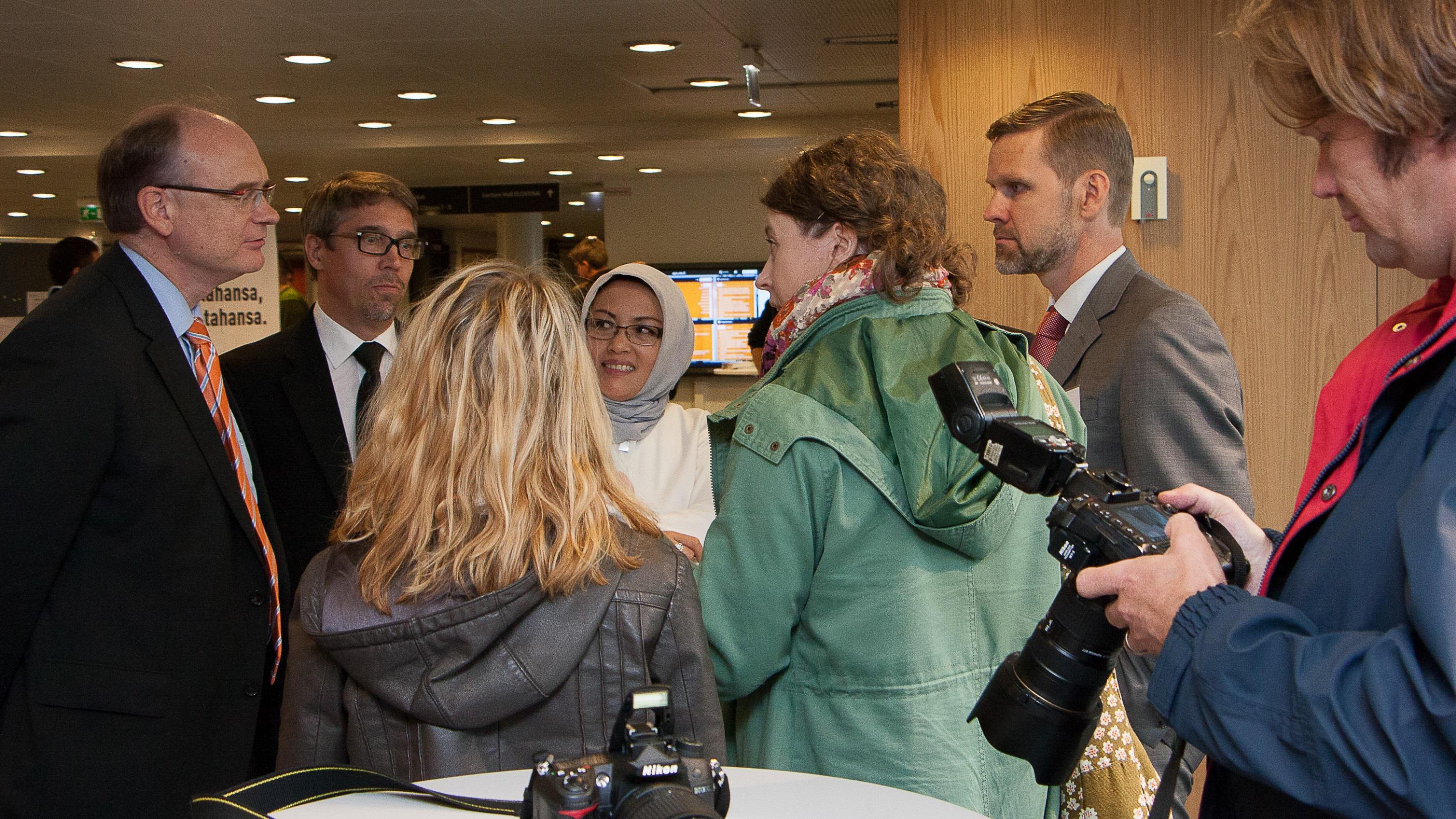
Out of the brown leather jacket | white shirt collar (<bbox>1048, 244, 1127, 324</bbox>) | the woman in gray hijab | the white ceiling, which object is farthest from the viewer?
the white ceiling

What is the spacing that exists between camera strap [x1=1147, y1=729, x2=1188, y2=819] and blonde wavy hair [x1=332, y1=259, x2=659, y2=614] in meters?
0.73

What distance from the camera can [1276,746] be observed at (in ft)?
2.97

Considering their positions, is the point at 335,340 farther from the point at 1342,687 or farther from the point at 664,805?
the point at 1342,687

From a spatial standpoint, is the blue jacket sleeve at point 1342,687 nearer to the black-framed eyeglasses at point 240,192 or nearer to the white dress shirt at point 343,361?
the black-framed eyeglasses at point 240,192

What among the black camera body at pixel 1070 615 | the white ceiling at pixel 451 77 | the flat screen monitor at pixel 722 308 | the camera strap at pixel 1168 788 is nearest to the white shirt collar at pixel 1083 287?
the white ceiling at pixel 451 77

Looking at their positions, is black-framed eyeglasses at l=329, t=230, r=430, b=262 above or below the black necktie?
above

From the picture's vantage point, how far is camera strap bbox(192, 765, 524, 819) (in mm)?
1043

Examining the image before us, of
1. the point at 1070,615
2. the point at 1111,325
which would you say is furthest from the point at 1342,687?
the point at 1111,325

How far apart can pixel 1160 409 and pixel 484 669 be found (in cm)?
148

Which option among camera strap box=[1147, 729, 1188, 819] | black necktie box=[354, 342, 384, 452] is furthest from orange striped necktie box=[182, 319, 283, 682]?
camera strap box=[1147, 729, 1188, 819]

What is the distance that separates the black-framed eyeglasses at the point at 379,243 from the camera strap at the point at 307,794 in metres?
2.03

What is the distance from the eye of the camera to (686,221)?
38.0 ft

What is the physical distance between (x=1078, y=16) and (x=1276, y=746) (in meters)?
2.89

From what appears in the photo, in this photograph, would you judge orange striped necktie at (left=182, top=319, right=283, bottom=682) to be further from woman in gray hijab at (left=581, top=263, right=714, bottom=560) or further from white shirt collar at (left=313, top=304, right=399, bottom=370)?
woman in gray hijab at (left=581, top=263, right=714, bottom=560)
